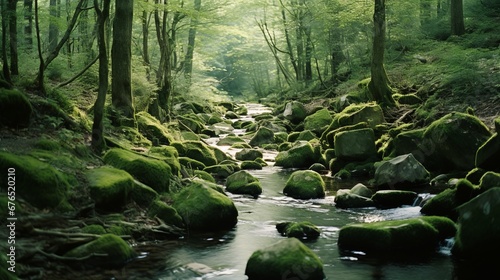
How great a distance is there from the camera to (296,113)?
23.5 meters

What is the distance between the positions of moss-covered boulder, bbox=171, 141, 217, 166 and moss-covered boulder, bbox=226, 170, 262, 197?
2579mm

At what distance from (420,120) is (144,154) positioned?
876 cm

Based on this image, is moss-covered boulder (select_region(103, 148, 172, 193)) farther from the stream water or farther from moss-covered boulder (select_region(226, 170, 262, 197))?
moss-covered boulder (select_region(226, 170, 262, 197))

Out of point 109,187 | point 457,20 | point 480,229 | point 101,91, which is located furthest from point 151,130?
point 457,20

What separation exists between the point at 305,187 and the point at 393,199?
2.12 meters

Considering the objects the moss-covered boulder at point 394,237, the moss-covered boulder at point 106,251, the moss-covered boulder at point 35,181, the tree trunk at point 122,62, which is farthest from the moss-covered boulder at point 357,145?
the moss-covered boulder at point 35,181

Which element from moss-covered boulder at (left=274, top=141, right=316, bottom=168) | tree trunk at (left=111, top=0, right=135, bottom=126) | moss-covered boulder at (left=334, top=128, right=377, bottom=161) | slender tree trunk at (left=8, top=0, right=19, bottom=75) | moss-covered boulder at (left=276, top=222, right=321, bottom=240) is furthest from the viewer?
moss-covered boulder at (left=274, top=141, right=316, bottom=168)

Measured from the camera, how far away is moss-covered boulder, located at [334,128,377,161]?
46.9 feet

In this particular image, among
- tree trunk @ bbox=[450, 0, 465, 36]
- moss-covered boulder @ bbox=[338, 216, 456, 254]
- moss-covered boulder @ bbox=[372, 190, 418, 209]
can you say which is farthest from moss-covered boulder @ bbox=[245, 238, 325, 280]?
tree trunk @ bbox=[450, 0, 465, 36]

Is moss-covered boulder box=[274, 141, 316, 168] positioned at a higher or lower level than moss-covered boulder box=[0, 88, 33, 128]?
lower

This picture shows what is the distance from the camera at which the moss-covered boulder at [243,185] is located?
11648 millimetres

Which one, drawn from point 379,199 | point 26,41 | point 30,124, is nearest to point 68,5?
point 26,41

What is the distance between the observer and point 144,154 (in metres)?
10.3

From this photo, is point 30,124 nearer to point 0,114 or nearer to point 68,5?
point 0,114
